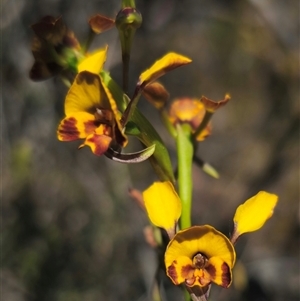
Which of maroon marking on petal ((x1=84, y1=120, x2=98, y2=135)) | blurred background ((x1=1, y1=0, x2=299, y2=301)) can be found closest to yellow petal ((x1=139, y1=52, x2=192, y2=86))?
maroon marking on petal ((x1=84, y1=120, x2=98, y2=135))

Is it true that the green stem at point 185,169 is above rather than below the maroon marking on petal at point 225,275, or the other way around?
above

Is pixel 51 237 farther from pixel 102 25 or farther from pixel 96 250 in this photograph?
pixel 102 25

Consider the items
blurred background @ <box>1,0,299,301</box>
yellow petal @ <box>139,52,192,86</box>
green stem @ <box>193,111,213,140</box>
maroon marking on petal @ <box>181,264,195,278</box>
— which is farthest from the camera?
blurred background @ <box>1,0,299,301</box>

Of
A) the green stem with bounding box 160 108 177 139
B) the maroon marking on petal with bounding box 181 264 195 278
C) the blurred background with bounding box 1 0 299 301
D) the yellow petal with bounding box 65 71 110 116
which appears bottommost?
the blurred background with bounding box 1 0 299 301

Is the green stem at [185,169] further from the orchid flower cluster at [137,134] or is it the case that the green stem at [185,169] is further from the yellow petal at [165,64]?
the yellow petal at [165,64]

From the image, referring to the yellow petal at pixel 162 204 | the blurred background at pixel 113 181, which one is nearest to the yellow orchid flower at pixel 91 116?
the yellow petal at pixel 162 204

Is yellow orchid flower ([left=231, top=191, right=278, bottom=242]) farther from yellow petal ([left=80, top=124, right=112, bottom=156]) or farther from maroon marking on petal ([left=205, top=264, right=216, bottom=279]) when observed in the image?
yellow petal ([left=80, top=124, right=112, bottom=156])
